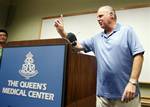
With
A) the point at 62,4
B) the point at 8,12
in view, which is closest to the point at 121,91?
the point at 62,4

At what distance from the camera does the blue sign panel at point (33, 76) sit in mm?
1459

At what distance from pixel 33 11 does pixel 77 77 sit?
2469 mm

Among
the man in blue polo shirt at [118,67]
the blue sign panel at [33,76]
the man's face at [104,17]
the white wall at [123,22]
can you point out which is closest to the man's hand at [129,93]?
the man in blue polo shirt at [118,67]

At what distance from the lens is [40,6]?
3.69 metres

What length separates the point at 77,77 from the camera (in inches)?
60.8

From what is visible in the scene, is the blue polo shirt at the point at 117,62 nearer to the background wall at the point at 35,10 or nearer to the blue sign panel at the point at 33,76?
the blue sign panel at the point at 33,76

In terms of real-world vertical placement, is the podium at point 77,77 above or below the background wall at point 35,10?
below

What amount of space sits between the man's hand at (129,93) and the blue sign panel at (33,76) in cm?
46

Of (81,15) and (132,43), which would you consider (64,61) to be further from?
(81,15)

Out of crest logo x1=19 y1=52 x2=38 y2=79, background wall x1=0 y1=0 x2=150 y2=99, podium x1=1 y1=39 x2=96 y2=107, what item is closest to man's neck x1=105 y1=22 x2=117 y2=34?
podium x1=1 y1=39 x2=96 y2=107

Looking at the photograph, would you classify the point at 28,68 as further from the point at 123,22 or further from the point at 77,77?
the point at 123,22

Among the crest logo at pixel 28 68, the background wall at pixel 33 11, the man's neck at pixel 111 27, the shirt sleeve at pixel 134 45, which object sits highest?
the background wall at pixel 33 11

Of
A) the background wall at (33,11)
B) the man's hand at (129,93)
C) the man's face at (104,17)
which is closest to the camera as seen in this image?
the man's hand at (129,93)

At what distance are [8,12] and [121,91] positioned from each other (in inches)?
117
